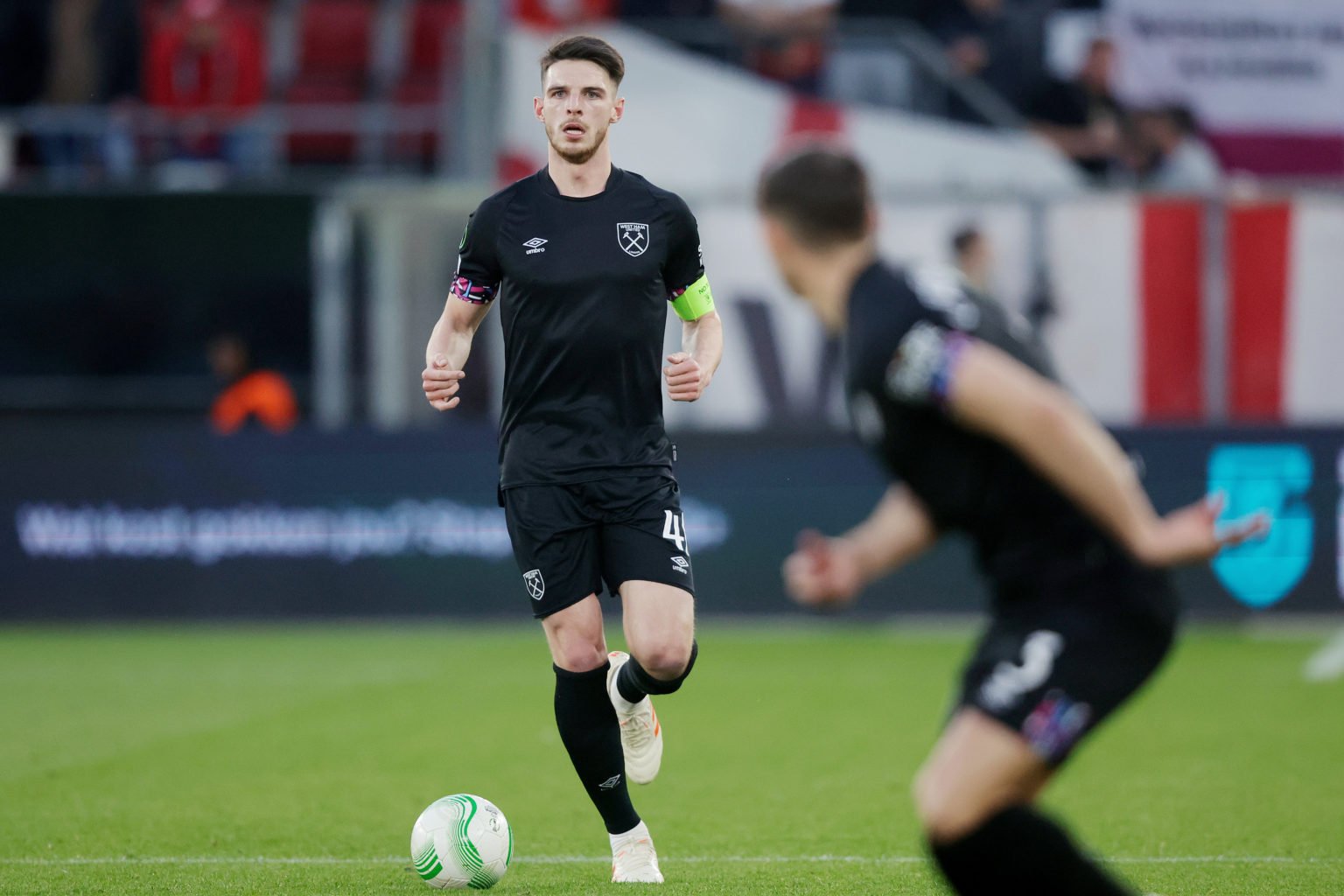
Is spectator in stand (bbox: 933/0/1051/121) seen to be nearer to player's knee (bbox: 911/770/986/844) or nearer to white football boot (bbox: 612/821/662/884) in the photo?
white football boot (bbox: 612/821/662/884)

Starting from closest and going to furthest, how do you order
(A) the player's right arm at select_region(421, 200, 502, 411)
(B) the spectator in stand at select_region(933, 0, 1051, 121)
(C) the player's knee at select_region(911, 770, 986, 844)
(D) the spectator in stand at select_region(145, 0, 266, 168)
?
(C) the player's knee at select_region(911, 770, 986, 844) → (A) the player's right arm at select_region(421, 200, 502, 411) → (B) the spectator in stand at select_region(933, 0, 1051, 121) → (D) the spectator in stand at select_region(145, 0, 266, 168)

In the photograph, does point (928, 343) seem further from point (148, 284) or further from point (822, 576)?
point (148, 284)

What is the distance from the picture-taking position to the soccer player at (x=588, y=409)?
5781 millimetres

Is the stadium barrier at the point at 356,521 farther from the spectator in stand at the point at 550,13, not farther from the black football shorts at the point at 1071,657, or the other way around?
the black football shorts at the point at 1071,657

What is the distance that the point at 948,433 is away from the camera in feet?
12.9

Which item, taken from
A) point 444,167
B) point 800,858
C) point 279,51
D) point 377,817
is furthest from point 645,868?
point 279,51

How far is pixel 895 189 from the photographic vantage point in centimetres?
1438

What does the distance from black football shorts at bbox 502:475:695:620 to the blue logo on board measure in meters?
8.14

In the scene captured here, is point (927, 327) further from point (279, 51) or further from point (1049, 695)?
point (279, 51)

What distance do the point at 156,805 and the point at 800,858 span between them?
2783 millimetres

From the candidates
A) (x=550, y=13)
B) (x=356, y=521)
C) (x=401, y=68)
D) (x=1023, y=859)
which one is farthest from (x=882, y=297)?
(x=401, y=68)

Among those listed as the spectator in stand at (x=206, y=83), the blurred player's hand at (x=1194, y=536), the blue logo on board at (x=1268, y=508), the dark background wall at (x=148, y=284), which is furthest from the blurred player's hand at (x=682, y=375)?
the spectator in stand at (x=206, y=83)

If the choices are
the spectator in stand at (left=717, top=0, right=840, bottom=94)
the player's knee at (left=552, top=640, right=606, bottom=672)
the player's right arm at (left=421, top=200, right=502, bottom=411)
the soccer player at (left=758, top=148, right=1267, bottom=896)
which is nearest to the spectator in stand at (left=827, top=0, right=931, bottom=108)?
the spectator in stand at (left=717, top=0, right=840, bottom=94)

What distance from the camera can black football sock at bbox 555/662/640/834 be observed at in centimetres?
580
